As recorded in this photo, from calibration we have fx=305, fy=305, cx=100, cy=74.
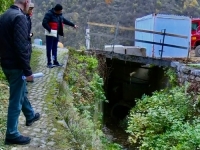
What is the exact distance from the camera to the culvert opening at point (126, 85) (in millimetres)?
14141

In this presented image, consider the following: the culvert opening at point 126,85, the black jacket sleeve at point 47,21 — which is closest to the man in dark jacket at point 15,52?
the black jacket sleeve at point 47,21

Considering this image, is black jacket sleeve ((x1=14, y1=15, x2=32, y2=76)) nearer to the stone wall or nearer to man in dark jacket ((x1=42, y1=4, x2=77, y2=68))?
man in dark jacket ((x1=42, y1=4, x2=77, y2=68))

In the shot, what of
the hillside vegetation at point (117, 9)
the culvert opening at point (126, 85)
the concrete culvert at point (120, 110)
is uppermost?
the hillside vegetation at point (117, 9)

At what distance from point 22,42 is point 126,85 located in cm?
1221

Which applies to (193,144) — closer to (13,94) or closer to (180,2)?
(13,94)

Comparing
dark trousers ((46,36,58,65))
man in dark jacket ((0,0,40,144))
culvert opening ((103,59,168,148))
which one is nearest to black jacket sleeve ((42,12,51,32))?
dark trousers ((46,36,58,65))

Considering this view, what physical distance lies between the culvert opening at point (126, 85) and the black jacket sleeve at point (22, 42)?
10.2 meters

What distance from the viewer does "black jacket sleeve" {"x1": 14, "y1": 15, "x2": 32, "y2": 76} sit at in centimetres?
340

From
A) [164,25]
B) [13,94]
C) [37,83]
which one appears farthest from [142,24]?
[13,94]

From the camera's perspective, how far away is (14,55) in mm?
3533

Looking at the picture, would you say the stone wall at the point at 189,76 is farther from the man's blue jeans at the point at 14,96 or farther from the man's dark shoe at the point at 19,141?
the man's blue jeans at the point at 14,96

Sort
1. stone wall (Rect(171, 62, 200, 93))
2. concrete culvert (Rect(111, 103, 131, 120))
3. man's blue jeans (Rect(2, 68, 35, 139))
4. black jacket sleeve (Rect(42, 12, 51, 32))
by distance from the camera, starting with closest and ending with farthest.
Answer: man's blue jeans (Rect(2, 68, 35, 139)), black jacket sleeve (Rect(42, 12, 51, 32)), stone wall (Rect(171, 62, 200, 93)), concrete culvert (Rect(111, 103, 131, 120))

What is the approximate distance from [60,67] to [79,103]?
2.14 meters

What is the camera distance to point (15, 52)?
348 centimetres
